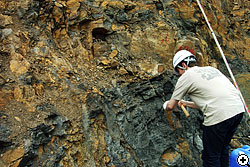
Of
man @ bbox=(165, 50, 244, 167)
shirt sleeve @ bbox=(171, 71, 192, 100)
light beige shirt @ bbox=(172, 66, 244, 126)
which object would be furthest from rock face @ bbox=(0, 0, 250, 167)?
light beige shirt @ bbox=(172, 66, 244, 126)

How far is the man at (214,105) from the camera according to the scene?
2.13 metres

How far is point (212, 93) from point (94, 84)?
1.68 metres

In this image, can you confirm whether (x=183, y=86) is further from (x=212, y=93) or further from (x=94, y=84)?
(x=94, y=84)

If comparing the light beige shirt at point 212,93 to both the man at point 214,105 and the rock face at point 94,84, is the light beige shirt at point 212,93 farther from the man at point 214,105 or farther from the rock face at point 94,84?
the rock face at point 94,84

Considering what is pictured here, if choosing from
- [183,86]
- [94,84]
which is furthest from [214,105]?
[94,84]

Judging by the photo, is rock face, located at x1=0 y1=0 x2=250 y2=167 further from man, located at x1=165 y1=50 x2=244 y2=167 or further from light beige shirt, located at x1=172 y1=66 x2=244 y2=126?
light beige shirt, located at x1=172 y1=66 x2=244 y2=126

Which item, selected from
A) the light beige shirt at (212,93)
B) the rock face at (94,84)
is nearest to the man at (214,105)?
the light beige shirt at (212,93)

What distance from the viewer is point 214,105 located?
2146 millimetres

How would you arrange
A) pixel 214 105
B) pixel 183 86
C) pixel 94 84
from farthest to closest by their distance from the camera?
pixel 94 84 → pixel 183 86 → pixel 214 105

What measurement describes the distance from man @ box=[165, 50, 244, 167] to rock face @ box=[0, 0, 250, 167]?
2.85 ft

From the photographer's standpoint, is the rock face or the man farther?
the rock face

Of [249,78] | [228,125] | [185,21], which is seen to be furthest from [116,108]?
[249,78]

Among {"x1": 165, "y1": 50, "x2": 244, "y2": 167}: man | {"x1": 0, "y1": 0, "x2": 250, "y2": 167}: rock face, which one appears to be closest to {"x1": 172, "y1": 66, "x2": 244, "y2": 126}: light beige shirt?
{"x1": 165, "y1": 50, "x2": 244, "y2": 167}: man

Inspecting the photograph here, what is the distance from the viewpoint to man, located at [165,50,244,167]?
213 centimetres
